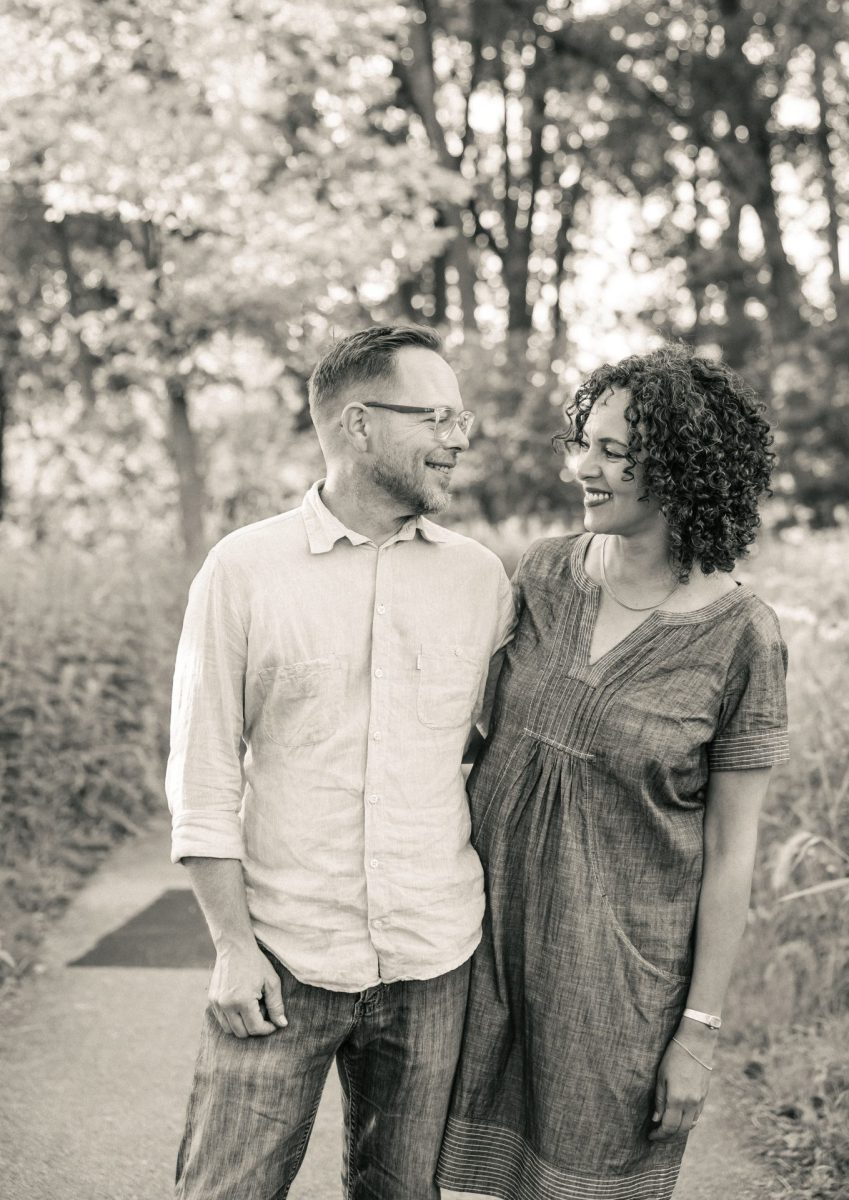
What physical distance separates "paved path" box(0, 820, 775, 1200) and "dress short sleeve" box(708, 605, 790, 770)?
1768 millimetres

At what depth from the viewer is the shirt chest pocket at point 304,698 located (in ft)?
7.73

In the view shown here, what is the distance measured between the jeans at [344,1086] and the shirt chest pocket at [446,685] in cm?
49

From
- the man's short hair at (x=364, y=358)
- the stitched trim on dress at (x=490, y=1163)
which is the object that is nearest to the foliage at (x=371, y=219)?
the man's short hair at (x=364, y=358)

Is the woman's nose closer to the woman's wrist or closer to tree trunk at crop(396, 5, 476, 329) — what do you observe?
the woman's wrist

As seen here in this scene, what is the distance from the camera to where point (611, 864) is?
2412 mm

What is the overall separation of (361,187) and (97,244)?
3039 millimetres

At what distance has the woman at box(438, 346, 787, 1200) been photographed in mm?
2377

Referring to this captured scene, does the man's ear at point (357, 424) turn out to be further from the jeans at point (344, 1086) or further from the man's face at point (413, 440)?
the jeans at point (344, 1086)

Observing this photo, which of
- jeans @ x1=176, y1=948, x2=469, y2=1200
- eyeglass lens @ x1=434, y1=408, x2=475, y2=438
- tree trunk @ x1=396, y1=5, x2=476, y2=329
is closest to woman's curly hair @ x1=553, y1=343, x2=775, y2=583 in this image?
eyeglass lens @ x1=434, y1=408, x2=475, y2=438

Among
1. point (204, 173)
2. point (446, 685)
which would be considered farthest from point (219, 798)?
point (204, 173)

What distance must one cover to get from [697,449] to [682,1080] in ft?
3.91

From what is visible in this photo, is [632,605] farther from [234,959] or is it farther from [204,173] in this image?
[204,173]

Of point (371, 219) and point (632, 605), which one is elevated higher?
point (371, 219)

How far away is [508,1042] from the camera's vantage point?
255 centimetres
